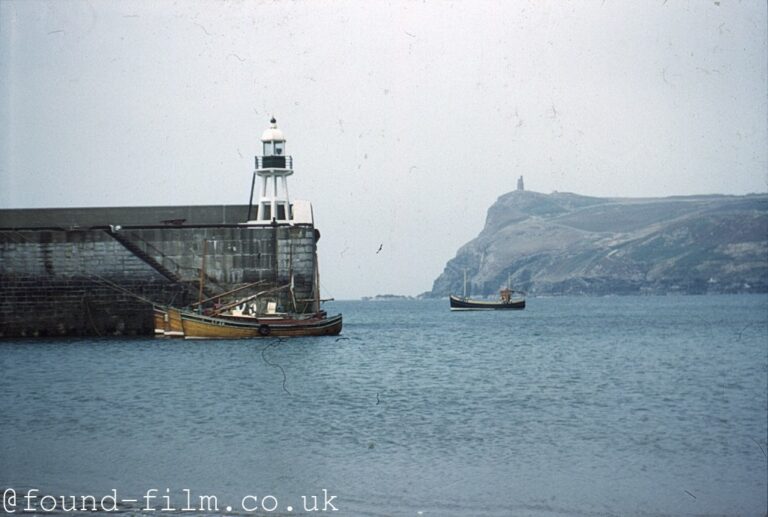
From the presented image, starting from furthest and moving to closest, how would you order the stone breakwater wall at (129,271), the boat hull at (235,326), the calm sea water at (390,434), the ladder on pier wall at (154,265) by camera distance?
the ladder on pier wall at (154,265) → the stone breakwater wall at (129,271) → the boat hull at (235,326) → the calm sea water at (390,434)

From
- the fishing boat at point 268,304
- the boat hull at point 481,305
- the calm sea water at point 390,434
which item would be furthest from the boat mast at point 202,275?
the boat hull at point 481,305

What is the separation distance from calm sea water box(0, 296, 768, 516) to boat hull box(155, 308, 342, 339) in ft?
22.0

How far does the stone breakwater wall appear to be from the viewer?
150ft

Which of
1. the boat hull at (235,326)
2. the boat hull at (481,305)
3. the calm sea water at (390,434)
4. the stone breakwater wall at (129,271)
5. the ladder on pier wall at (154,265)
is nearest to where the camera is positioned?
the calm sea water at (390,434)

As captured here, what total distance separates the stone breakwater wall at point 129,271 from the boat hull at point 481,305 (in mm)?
70019

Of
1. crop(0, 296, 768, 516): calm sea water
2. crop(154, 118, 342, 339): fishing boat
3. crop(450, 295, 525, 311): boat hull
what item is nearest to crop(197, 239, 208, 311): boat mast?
crop(154, 118, 342, 339): fishing boat

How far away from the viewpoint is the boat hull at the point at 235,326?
4188cm

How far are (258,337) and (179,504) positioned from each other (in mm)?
29561

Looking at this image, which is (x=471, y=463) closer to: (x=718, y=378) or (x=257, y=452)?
(x=257, y=452)

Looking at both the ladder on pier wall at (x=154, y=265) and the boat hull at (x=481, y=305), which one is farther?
the boat hull at (x=481, y=305)

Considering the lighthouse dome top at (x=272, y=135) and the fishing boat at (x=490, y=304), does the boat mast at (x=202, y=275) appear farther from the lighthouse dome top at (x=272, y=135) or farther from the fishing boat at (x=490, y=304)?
the fishing boat at (x=490, y=304)

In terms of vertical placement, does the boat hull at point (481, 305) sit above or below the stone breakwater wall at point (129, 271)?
below

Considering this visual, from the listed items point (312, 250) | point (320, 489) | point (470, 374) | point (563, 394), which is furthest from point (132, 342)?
point (320, 489)

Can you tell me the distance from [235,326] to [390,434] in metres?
24.5
